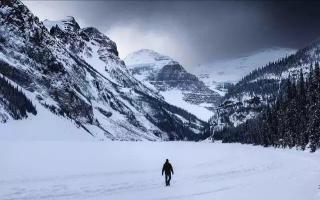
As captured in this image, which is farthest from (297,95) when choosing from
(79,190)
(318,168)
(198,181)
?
(79,190)

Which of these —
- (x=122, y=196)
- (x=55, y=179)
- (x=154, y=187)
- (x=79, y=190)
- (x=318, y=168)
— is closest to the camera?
(x=122, y=196)

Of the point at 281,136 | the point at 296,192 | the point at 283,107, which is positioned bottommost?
the point at 296,192

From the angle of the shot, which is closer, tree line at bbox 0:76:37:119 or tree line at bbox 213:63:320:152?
tree line at bbox 213:63:320:152

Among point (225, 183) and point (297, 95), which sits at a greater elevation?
point (297, 95)

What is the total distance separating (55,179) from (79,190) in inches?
289

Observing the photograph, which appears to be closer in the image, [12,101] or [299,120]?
[299,120]

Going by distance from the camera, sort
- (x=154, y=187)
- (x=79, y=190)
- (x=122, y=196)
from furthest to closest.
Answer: (x=154, y=187)
(x=79, y=190)
(x=122, y=196)

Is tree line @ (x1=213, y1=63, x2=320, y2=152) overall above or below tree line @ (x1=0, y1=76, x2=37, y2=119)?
below

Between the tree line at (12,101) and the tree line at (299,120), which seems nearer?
the tree line at (299,120)

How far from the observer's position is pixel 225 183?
131ft

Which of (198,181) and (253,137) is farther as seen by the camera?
(253,137)

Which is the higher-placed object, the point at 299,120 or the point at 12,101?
the point at 12,101

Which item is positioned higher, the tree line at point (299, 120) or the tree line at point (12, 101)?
the tree line at point (12, 101)

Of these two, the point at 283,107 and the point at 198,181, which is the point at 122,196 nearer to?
the point at 198,181
